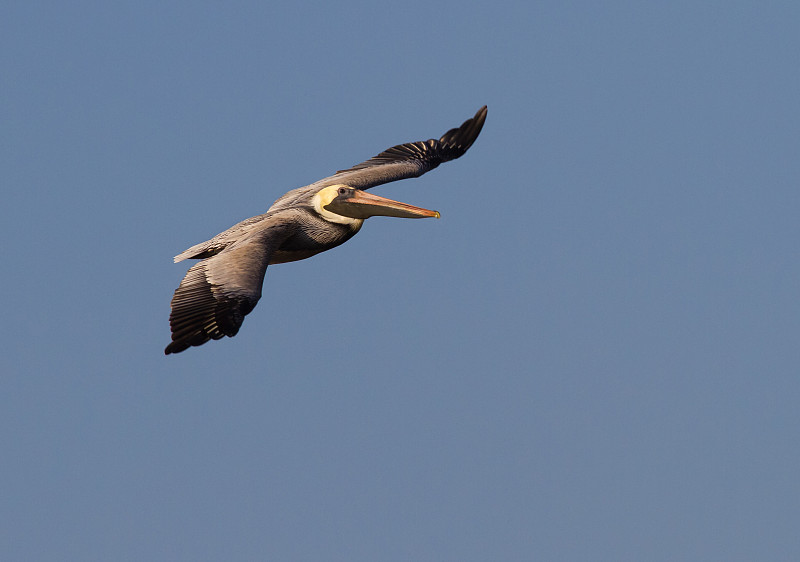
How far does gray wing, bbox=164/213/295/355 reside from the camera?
1612cm

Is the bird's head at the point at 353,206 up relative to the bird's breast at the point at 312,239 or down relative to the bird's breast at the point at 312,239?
up

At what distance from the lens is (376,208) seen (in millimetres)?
19766

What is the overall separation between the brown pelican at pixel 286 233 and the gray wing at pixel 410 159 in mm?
20

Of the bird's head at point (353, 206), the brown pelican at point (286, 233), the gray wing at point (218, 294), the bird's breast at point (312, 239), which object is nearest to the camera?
the gray wing at point (218, 294)

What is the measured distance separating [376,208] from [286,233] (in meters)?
1.91

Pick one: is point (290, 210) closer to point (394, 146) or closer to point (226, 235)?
point (226, 235)

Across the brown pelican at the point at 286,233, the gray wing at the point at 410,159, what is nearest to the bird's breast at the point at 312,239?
the brown pelican at the point at 286,233

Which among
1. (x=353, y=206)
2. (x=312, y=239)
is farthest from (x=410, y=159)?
(x=312, y=239)

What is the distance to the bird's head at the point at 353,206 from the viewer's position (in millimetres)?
19578

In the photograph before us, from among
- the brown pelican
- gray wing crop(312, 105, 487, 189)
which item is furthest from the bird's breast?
gray wing crop(312, 105, 487, 189)

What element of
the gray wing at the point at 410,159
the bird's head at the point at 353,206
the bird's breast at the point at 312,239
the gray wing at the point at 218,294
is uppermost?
the gray wing at the point at 410,159

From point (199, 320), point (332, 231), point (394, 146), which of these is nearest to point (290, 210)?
point (332, 231)

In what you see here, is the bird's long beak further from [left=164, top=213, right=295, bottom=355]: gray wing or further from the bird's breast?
[left=164, top=213, right=295, bottom=355]: gray wing

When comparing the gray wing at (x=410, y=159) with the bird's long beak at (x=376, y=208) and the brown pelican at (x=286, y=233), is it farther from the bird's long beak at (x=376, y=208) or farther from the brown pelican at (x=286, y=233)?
the bird's long beak at (x=376, y=208)
